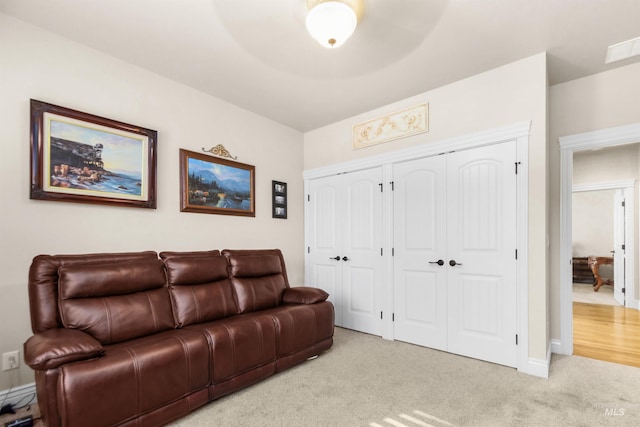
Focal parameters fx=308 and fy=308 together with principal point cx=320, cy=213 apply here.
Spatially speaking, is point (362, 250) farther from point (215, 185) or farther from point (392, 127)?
point (215, 185)

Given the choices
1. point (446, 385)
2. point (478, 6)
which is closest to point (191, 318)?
point (446, 385)

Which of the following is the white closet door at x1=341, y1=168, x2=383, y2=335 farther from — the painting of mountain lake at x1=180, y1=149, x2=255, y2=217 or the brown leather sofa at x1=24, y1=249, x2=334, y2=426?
the painting of mountain lake at x1=180, y1=149, x2=255, y2=217

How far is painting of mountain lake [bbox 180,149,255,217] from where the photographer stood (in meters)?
3.16

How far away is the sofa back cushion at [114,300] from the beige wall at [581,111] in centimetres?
357

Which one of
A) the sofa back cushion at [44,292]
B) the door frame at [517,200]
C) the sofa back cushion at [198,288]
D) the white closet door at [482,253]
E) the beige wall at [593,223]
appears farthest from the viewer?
the beige wall at [593,223]

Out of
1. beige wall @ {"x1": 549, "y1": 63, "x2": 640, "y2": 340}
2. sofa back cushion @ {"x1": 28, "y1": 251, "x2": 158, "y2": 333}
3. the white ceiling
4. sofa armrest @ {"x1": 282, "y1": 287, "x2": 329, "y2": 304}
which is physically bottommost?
sofa armrest @ {"x1": 282, "y1": 287, "x2": 329, "y2": 304}

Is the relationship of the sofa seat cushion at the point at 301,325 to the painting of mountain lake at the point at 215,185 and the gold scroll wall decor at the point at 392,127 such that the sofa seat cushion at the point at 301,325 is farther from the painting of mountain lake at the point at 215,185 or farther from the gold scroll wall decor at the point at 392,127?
the gold scroll wall decor at the point at 392,127

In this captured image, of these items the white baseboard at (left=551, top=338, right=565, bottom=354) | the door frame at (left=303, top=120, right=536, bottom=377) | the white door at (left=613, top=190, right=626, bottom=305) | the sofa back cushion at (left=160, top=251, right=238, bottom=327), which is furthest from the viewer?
the white door at (left=613, top=190, right=626, bottom=305)

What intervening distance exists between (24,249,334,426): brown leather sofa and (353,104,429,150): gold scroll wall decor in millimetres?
1949

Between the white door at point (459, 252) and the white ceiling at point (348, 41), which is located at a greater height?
the white ceiling at point (348, 41)

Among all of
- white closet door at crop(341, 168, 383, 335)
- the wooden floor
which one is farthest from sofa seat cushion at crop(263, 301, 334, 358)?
the wooden floor

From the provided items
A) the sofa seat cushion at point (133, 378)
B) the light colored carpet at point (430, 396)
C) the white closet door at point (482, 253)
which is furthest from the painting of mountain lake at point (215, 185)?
the white closet door at point (482, 253)

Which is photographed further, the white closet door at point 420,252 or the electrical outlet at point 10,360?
the white closet door at point 420,252

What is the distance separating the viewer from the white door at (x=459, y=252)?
9.06ft
